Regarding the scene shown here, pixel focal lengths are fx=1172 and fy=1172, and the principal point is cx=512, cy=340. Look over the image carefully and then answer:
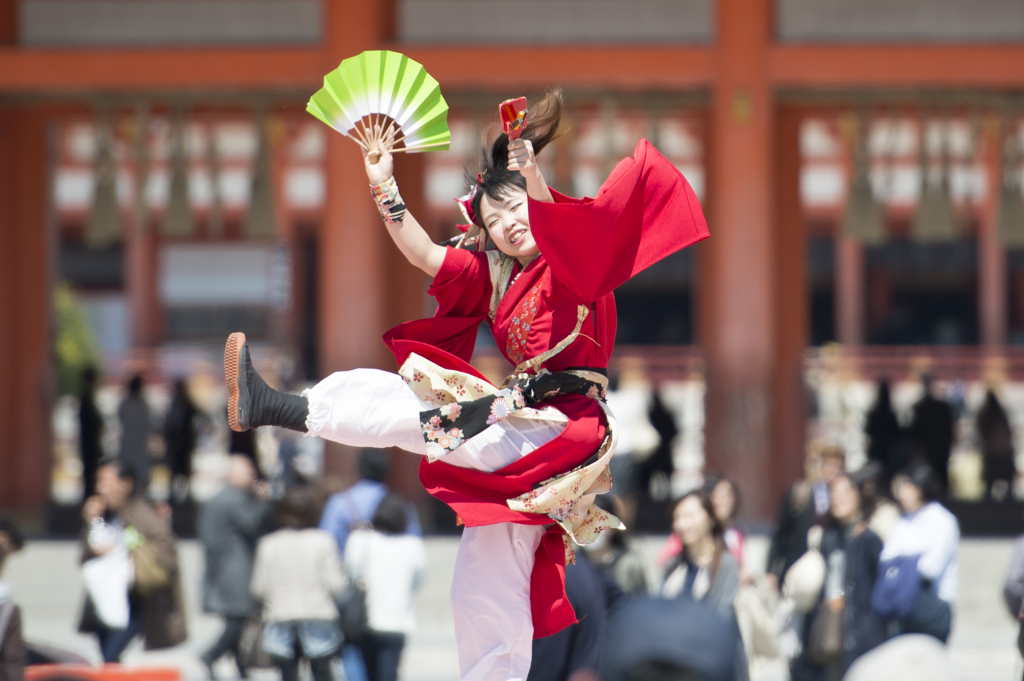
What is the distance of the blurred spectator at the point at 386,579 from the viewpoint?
5027mm

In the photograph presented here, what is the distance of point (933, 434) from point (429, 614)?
5.51m

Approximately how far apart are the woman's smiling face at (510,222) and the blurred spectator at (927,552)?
2.70 meters

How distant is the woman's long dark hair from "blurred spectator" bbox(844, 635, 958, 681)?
139 centimetres

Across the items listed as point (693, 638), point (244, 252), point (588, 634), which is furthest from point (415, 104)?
point (244, 252)

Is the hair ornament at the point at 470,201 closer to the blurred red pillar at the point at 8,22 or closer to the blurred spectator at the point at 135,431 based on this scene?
the blurred spectator at the point at 135,431

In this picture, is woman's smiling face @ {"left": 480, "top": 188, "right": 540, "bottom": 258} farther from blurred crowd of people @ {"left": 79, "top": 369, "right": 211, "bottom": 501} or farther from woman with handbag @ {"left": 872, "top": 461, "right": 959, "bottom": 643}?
blurred crowd of people @ {"left": 79, "top": 369, "right": 211, "bottom": 501}

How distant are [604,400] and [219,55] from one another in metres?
8.25

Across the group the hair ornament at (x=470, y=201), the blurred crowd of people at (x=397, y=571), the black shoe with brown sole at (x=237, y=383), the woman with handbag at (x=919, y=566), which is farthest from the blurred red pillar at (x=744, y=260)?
the black shoe with brown sole at (x=237, y=383)

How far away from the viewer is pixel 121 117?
36.8ft

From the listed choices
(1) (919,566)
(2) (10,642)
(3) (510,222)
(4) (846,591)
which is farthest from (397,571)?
(3) (510,222)

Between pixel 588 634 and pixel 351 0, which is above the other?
pixel 351 0

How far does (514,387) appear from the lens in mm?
2689

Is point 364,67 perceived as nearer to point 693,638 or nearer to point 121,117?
point 693,638

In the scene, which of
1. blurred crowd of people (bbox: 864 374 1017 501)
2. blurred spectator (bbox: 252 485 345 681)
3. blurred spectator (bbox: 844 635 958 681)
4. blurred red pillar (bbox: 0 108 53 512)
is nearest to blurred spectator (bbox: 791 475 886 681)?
blurred spectator (bbox: 252 485 345 681)
